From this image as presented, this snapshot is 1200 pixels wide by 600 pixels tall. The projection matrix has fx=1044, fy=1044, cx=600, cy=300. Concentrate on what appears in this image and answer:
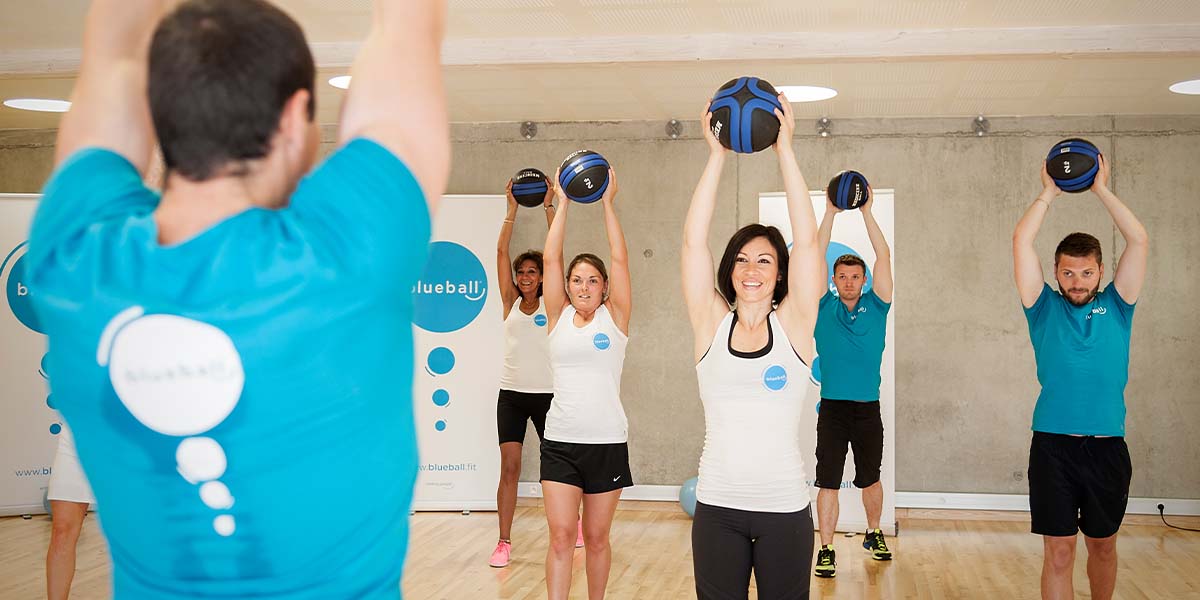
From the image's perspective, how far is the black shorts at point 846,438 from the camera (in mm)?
6219

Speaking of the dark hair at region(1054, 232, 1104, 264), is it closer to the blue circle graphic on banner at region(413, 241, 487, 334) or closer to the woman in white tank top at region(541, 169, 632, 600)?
the woman in white tank top at region(541, 169, 632, 600)

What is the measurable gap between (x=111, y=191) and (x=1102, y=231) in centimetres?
792

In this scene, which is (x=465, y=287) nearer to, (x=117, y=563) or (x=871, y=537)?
(x=871, y=537)

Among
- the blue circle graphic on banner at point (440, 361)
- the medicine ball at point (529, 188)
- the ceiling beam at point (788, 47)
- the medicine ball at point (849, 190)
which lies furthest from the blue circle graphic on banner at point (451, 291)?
the medicine ball at point (849, 190)

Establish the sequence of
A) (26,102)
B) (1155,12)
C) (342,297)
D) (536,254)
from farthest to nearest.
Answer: (26,102)
(536,254)
(1155,12)
(342,297)

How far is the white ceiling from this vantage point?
16.6 feet

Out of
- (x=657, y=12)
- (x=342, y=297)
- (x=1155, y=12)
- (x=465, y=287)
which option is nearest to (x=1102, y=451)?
(x=1155, y=12)

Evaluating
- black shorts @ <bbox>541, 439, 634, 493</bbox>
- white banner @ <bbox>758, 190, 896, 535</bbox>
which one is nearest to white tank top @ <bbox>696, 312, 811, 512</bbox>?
black shorts @ <bbox>541, 439, 634, 493</bbox>

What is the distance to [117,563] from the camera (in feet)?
2.86

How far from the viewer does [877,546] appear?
6.31 meters

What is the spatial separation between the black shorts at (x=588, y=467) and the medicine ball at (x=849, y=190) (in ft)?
6.01

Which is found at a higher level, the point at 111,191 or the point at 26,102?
the point at 26,102

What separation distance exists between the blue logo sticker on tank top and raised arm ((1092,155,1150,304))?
1760mm

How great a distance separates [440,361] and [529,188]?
229 centimetres
